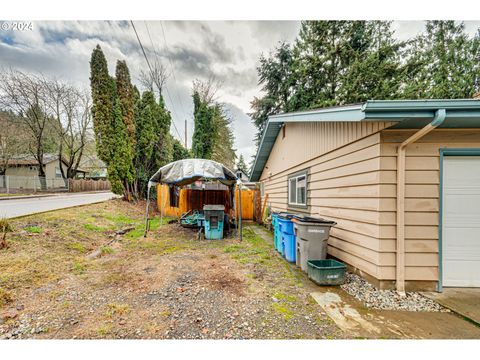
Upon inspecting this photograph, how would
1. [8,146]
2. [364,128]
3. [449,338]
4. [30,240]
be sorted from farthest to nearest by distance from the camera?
Result: [8,146] → [30,240] → [364,128] → [449,338]

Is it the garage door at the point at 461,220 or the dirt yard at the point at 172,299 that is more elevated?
the garage door at the point at 461,220

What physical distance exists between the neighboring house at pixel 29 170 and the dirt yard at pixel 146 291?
2130 cm

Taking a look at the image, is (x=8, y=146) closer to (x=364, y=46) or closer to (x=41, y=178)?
(x=41, y=178)

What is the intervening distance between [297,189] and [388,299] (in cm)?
386

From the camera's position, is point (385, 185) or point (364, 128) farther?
point (364, 128)

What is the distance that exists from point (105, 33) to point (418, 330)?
8587mm

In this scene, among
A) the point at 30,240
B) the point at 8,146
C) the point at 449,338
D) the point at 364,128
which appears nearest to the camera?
the point at 449,338

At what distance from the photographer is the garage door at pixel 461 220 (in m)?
3.13

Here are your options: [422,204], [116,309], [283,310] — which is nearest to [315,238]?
[283,310]

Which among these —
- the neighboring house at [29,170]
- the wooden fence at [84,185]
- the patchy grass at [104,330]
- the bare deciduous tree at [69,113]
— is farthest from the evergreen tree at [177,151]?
the patchy grass at [104,330]

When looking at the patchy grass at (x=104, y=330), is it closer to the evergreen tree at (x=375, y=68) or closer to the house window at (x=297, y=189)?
the house window at (x=297, y=189)

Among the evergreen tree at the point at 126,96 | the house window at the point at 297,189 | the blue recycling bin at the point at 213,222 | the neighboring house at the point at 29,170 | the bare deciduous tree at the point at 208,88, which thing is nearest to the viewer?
the house window at the point at 297,189

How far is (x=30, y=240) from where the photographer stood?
185 inches
